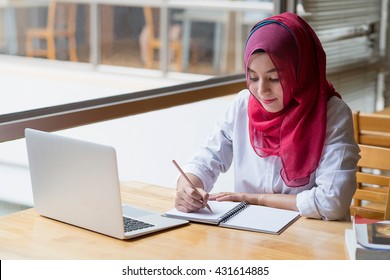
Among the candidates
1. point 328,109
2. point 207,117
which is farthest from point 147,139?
point 328,109

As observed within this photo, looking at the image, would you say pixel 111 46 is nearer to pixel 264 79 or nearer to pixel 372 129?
pixel 372 129

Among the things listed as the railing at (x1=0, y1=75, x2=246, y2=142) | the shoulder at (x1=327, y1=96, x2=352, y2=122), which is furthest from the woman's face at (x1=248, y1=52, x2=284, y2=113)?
the railing at (x1=0, y1=75, x2=246, y2=142)

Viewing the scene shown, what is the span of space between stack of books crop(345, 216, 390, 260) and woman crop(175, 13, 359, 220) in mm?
229

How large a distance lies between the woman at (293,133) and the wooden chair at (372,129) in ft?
2.10

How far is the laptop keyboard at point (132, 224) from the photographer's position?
1.81 m

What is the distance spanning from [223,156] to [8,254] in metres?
0.83

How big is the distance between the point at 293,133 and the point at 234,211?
12.0 inches

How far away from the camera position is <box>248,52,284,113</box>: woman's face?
80.0 inches

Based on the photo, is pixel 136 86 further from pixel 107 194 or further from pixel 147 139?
pixel 107 194

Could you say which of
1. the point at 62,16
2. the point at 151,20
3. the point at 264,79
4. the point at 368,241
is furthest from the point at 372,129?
the point at 151,20

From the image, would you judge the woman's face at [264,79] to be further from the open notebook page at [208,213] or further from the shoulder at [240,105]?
the open notebook page at [208,213]

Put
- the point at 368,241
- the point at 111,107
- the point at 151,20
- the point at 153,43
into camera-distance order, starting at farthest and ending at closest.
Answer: the point at 153,43 < the point at 151,20 < the point at 111,107 < the point at 368,241

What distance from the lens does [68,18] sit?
18.0 feet

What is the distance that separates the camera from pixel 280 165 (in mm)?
2145
